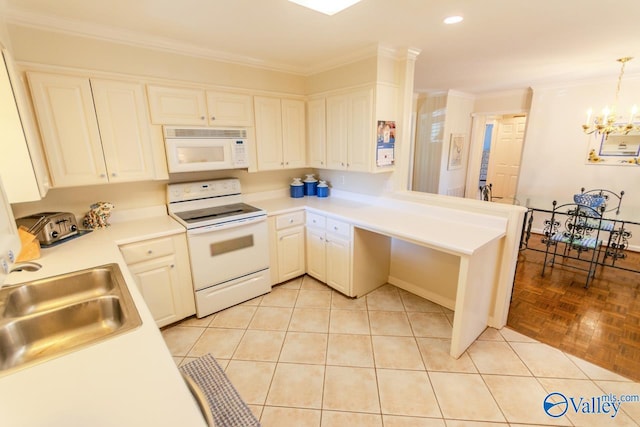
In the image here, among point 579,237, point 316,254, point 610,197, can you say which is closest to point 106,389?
point 316,254

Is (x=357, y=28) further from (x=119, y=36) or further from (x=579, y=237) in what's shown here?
(x=579, y=237)

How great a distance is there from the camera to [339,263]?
2934mm

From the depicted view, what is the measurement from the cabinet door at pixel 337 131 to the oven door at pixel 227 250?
987 mm

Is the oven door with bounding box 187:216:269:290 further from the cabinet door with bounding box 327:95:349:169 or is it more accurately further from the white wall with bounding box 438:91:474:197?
the white wall with bounding box 438:91:474:197

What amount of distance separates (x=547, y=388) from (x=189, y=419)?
2.19 m

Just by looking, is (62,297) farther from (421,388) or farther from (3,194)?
(421,388)

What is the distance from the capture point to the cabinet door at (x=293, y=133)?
3252 millimetres

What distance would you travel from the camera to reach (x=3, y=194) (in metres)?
0.99

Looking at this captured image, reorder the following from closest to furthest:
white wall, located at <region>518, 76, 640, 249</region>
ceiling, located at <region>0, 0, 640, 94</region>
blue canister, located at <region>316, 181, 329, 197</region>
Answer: ceiling, located at <region>0, 0, 640, 94</region> → blue canister, located at <region>316, 181, 329, 197</region> → white wall, located at <region>518, 76, 640, 249</region>

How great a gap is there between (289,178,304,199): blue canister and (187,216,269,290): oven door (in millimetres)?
852

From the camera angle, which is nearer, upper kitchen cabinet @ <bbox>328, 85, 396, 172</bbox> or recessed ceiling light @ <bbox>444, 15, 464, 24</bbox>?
recessed ceiling light @ <bbox>444, 15, 464, 24</bbox>

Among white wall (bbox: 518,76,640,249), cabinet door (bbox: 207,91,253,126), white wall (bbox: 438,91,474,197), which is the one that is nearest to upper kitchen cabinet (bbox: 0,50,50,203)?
cabinet door (bbox: 207,91,253,126)

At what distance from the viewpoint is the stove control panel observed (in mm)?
2770

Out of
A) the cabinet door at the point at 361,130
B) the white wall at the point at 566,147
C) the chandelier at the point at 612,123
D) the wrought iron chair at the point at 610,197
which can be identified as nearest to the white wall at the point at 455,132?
the white wall at the point at 566,147
